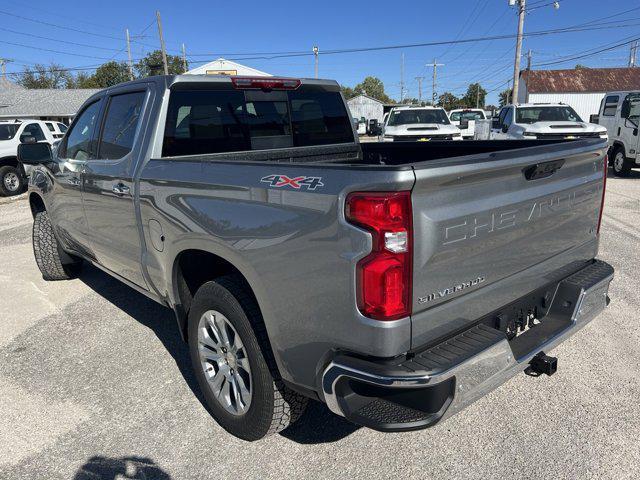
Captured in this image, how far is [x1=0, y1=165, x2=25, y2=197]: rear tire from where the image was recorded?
13565mm

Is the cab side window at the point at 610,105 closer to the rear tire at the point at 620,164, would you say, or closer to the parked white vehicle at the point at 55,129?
the rear tire at the point at 620,164

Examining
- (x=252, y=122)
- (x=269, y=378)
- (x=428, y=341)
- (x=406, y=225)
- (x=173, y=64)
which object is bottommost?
(x=269, y=378)

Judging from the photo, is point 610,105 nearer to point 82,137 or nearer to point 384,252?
point 82,137

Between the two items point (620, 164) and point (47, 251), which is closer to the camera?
point (47, 251)

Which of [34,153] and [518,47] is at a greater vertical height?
[518,47]

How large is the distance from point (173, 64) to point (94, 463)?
278 ft

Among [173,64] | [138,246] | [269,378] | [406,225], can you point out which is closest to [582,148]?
[406,225]

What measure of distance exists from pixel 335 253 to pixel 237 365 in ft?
3.52

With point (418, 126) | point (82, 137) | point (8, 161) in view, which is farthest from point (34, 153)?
point (418, 126)

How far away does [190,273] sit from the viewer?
3.15 m

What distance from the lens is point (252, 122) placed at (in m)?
3.69

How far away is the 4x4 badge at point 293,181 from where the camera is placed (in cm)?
204

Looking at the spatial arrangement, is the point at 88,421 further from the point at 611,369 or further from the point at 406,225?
the point at 611,369

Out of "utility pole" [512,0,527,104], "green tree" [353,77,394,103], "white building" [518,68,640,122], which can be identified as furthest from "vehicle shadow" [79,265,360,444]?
"green tree" [353,77,394,103]
